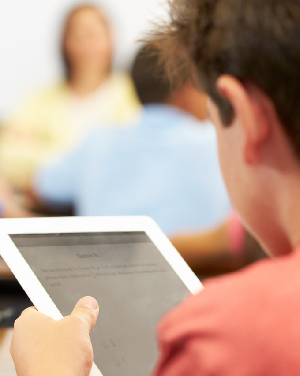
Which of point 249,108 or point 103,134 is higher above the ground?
point 249,108

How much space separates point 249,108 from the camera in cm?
43

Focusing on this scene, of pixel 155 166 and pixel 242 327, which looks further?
pixel 155 166

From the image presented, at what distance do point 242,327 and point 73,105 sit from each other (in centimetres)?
204

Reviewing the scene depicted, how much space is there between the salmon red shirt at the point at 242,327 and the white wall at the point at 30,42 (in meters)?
1.97

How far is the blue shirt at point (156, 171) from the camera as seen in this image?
198 centimetres

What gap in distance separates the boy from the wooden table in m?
0.13

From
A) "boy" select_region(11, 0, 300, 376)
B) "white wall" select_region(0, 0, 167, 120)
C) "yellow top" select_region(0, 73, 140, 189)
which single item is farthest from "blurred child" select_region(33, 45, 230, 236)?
"boy" select_region(11, 0, 300, 376)

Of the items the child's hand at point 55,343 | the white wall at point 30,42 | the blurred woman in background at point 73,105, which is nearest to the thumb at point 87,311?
the child's hand at point 55,343

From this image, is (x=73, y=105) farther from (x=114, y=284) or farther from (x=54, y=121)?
(x=114, y=284)

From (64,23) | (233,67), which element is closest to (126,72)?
(64,23)

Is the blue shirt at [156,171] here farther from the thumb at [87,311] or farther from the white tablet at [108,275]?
the thumb at [87,311]

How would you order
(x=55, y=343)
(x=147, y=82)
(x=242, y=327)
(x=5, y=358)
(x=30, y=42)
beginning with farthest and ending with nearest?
(x=30, y=42) → (x=147, y=82) → (x=5, y=358) → (x=55, y=343) → (x=242, y=327)

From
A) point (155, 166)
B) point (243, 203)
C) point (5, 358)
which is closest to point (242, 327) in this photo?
point (243, 203)

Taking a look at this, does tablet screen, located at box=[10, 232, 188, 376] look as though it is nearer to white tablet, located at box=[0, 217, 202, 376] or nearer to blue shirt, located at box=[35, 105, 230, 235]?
white tablet, located at box=[0, 217, 202, 376]
